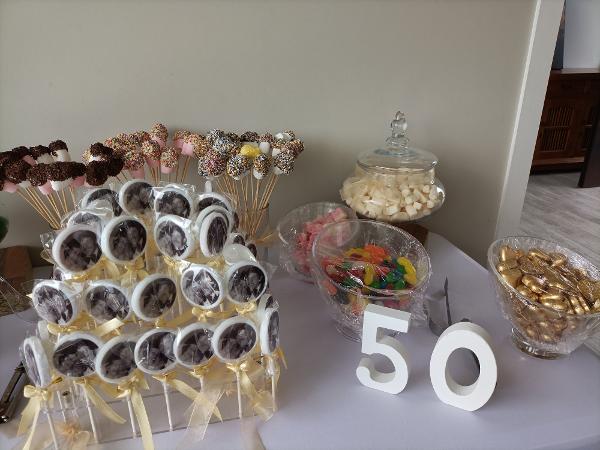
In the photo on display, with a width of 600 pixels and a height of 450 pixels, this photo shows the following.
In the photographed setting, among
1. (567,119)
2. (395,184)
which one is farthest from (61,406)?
(567,119)

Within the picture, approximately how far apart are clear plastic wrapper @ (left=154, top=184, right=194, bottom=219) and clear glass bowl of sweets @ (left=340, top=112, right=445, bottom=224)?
0.45 m

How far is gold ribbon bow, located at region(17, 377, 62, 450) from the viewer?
636mm

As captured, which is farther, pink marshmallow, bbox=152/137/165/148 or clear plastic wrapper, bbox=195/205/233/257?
pink marshmallow, bbox=152/137/165/148

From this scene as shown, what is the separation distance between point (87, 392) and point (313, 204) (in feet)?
2.29

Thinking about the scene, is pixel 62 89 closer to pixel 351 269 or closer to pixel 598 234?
pixel 351 269

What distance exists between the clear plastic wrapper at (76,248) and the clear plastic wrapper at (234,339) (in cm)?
20

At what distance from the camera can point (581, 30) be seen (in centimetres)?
395

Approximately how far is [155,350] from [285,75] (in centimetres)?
71

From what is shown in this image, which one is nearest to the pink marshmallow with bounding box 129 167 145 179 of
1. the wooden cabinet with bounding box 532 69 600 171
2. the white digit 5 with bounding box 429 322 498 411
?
the white digit 5 with bounding box 429 322 498 411

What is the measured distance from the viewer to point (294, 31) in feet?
3.55

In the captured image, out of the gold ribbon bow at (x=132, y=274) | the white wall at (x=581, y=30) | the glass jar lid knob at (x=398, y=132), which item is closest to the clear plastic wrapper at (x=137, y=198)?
the gold ribbon bow at (x=132, y=274)

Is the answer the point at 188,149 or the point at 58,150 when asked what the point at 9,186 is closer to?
the point at 58,150

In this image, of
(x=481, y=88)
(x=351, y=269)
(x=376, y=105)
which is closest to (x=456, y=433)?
(x=351, y=269)

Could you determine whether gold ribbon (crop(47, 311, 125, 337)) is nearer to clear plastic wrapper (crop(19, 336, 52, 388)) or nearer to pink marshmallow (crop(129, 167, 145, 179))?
clear plastic wrapper (crop(19, 336, 52, 388))
